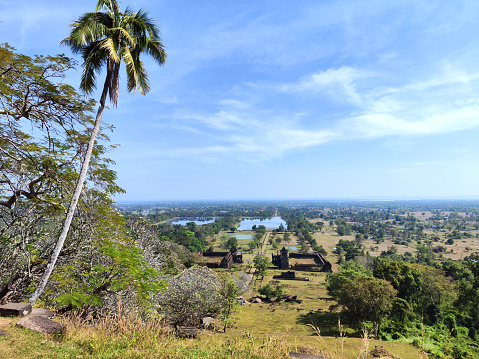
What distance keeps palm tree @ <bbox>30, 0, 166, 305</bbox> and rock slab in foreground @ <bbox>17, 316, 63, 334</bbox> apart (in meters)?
1.46

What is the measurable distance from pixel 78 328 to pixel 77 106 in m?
7.11

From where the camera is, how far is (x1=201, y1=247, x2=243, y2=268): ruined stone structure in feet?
170

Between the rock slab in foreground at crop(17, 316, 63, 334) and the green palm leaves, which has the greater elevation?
the green palm leaves

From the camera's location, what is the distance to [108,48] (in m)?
7.54

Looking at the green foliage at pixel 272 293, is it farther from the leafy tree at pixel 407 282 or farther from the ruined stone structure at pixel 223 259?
the ruined stone structure at pixel 223 259

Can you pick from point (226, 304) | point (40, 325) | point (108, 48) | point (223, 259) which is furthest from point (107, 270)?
point (223, 259)

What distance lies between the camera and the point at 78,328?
604 cm

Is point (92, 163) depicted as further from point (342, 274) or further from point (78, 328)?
point (342, 274)

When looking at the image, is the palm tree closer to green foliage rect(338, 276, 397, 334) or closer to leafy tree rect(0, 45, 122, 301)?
leafy tree rect(0, 45, 122, 301)

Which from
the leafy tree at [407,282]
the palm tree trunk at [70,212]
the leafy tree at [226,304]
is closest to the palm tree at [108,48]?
the palm tree trunk at [70,212]

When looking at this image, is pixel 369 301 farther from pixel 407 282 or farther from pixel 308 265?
pixel 308 265

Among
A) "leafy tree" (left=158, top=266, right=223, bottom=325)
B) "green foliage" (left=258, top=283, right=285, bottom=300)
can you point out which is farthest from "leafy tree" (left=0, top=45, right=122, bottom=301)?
"green foliage" (left=258, top=283, right=285, bottom=300)

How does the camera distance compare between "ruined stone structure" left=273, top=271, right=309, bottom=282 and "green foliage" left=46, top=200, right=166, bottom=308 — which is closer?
"green foliage" left=46, top=200, right=166, bottom=308

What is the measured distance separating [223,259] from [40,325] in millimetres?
48239
